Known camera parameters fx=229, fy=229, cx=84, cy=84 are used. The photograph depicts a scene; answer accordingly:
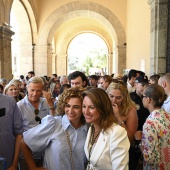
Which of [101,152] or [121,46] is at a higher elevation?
[121,46]

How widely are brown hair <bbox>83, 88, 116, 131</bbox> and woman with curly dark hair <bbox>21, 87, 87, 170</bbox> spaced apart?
23 centimetres

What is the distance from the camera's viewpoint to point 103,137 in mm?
1690

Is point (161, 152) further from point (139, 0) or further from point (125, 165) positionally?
point (139, 0)

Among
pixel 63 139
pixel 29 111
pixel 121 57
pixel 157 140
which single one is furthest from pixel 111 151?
pixel 121 57

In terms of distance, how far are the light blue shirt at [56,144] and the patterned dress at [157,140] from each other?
74 cm

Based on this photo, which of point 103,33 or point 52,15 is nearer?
point 52,15

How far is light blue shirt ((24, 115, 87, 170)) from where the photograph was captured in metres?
1.84

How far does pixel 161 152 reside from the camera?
2.34 m

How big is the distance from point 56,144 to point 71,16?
13.3 metres

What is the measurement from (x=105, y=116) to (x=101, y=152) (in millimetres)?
267

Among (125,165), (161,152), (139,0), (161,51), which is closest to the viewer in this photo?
(125,165)

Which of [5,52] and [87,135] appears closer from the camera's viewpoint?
[87,135]

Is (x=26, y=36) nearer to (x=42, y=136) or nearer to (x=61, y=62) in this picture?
(x=61, y=62)

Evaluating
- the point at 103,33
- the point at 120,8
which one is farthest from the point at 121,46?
the point at 103,33
